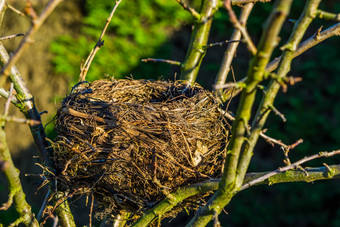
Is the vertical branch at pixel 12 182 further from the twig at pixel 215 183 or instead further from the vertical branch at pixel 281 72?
the vertical branch at pixel 281 72

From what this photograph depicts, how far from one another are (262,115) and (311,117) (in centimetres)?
343

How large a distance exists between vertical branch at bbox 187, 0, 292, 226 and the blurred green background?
9.12 feet

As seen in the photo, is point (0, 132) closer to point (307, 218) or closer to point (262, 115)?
point (262, 115)

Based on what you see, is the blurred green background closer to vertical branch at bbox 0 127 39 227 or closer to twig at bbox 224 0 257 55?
vertical branch at bbox 0 127 39 227

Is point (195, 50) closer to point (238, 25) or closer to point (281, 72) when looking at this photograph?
point (281, 72)

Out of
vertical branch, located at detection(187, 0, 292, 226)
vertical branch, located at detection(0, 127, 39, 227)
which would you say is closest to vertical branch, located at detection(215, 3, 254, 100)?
vertical branch, located at detection(187, 0, 292, 226)

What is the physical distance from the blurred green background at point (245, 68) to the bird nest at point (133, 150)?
2.30 meters

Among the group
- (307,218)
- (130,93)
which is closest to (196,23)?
(130,93)

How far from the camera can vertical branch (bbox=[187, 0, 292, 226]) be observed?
0.87 m

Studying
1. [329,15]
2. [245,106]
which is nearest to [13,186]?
[245,106]

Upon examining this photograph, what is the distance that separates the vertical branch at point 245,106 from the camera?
2.87 feet

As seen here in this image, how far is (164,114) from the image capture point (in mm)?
1684

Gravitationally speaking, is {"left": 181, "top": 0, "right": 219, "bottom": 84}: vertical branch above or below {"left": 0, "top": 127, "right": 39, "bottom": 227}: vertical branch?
above

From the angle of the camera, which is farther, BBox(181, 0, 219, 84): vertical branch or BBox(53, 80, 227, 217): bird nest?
BBox(181, 0, 219, 84): vertical branch
